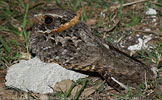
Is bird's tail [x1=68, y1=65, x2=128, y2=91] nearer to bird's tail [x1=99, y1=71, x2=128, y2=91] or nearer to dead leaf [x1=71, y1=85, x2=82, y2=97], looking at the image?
bird's tail [x1=99, y1=71, x2=128, y2=91]

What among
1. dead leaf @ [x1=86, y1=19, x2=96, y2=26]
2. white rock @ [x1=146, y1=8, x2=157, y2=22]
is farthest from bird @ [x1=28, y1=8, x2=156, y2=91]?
white rock @ [x1=146, y1=8, x2=157, y2=22]

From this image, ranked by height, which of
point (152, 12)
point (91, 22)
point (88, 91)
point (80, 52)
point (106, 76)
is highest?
point (152, 12)

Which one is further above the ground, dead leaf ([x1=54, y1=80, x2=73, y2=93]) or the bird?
the bird

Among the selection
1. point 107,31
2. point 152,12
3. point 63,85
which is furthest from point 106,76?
point 152,12

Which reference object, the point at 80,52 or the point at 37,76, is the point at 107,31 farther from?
the point at 37,76

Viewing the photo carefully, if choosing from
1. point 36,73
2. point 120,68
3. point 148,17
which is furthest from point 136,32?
point 36,73

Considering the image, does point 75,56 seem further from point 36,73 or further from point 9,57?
point 9,57
